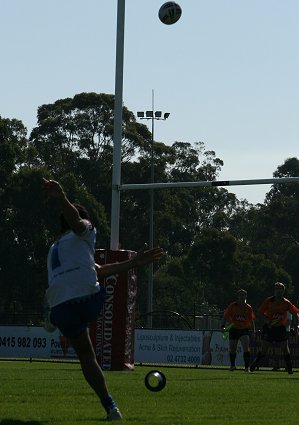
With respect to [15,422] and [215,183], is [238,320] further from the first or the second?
[15,422]

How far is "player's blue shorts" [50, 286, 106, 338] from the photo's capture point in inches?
386

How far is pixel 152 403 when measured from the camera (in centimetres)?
1230

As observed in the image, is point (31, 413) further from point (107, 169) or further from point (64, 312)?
point (107, 169)

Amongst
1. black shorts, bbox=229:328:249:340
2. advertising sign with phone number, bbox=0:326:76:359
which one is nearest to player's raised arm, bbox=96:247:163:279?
black shorts, bbox=229:328:249:340

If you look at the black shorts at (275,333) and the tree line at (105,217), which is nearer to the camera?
the black shorts at (275,333)

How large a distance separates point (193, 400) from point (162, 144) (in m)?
66.8

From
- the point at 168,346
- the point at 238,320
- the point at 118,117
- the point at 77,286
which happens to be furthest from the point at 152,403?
the point at 168,346

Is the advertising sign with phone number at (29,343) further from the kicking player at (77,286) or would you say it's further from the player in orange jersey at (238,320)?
the kicking player at (77,286)

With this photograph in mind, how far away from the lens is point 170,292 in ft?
245

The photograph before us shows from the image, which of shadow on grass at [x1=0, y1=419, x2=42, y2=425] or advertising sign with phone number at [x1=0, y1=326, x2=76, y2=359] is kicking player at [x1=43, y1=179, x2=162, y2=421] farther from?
advertising sign with phone number at [x1=0, y1=326, x2=76, y2=359]

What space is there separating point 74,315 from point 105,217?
2294 inches

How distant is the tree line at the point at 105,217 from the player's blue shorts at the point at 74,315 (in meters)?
51.0

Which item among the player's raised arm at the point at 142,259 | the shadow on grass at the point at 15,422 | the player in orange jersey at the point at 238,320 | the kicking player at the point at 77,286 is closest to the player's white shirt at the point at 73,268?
the kicking player at the point at 77,286

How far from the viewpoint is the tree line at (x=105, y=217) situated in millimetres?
64312
